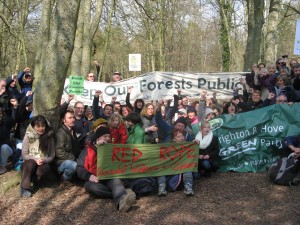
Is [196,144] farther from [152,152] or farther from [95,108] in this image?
[95,108]

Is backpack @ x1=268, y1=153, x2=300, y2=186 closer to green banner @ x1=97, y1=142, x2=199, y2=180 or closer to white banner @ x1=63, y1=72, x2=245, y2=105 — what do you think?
green banner @ x1=97, y1=142, x2=199, y2=180

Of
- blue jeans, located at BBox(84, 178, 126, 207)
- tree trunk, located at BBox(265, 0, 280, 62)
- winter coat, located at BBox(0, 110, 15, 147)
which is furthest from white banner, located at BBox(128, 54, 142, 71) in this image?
blue jeans, located at BBox(84, 178, 126, 207)

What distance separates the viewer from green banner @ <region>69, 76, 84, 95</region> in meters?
9.77

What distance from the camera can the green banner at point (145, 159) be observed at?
646cm

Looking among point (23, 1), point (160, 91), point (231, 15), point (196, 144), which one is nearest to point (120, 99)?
point (160, 91)

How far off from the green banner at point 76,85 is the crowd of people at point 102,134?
87 cm

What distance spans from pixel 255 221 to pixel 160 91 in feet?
22.6

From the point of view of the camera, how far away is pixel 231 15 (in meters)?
26.1

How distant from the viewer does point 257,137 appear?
814 cm

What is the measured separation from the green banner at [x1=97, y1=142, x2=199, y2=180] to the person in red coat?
1.04 feet

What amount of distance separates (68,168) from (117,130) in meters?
1.03

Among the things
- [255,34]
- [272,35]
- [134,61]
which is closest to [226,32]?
[134,61]

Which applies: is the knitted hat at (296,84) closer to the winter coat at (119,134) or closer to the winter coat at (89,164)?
the winter coat at (119,134)

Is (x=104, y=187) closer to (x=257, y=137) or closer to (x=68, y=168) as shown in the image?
(x=68, y=168)
